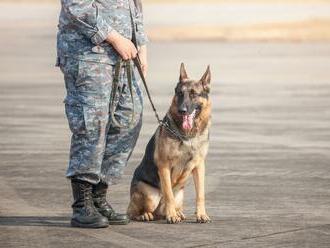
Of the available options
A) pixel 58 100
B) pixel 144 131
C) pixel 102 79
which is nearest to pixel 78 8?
pixel 102 79

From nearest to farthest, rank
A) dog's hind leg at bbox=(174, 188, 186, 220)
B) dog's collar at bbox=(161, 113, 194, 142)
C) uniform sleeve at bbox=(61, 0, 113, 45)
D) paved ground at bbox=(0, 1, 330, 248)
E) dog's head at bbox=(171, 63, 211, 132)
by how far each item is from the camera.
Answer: paved ground at bbox=(0, 1, 330, 248)
uniform sleeve at bbox=(61, 0, 113, 45)
dog's head at bbox=(171, 63, 211, 132)
dog's collar at bbox=(161, 113, 194, 142)
dog's hind leg at bbox=(174, 188, 186, 220)

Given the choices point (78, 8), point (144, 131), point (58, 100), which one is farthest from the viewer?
point (58, 100)

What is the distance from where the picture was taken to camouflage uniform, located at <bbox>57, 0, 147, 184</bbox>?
31.0 ft

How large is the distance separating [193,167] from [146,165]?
0.33 metres

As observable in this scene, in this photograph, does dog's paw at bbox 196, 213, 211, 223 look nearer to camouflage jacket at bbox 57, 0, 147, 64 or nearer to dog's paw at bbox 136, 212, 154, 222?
dog's paw at bbox 136, 212, 154, 222

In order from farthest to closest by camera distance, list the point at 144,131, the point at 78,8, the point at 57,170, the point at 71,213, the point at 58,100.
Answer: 1. the point at 58,100
2. the point at 144,131
3. the point at 57,170
4. the point at 71,213
5. the point at 78,8

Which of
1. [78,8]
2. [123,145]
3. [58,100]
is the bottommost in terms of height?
[58,100]

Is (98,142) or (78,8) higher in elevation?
(78,8)

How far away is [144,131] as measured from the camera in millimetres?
16453

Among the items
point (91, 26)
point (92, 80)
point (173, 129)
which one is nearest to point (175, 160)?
point (173, 129)

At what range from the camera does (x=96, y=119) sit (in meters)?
9.47

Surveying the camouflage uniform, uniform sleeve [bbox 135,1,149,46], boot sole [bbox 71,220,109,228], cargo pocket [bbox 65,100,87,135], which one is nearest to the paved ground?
boot sole [bbox 71,220,109,228]

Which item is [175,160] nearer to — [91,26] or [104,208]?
[104,208]

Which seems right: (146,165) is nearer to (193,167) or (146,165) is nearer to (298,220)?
(193,167)
